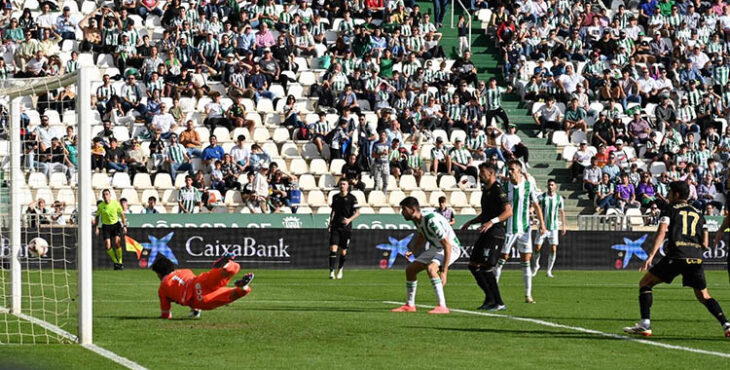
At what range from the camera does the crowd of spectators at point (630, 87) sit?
3656 centimetres

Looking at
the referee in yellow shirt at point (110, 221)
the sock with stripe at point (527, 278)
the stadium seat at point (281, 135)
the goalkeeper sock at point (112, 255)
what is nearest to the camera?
the sock with stripe at point (527, 278)

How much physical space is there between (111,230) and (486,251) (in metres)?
14.3

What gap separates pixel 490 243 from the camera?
1709 cm

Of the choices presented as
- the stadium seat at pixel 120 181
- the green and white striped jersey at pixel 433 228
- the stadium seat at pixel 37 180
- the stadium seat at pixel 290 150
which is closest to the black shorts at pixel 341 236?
the stadium seat at pixel 37 180

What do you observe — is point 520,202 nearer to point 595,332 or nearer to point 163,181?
point 595,332

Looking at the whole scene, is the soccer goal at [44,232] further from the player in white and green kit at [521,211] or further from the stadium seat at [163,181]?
the player in white and green kit at [521,211]

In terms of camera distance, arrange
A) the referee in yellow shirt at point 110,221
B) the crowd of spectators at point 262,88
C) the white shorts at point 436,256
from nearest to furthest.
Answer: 1. the white shorts at point 436,256
2. the referee in yellow shirt at point 110,221
3. the crowd of spectators at point 262,88

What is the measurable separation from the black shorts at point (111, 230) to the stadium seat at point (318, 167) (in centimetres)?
705

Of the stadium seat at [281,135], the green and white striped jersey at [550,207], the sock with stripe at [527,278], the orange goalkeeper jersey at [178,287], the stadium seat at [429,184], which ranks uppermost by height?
the stadium seat at [281,135]

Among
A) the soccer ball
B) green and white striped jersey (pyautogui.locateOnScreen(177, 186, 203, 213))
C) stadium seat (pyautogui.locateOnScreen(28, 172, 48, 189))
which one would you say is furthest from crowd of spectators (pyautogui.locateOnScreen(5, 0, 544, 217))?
the soccer ball

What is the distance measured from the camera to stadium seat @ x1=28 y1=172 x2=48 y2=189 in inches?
1055

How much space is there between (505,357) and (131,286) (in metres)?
12.3

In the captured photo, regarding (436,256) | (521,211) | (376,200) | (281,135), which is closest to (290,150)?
(281,135)

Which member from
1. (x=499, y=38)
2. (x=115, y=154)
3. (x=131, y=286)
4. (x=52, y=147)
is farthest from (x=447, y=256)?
(x=499, y=38)
